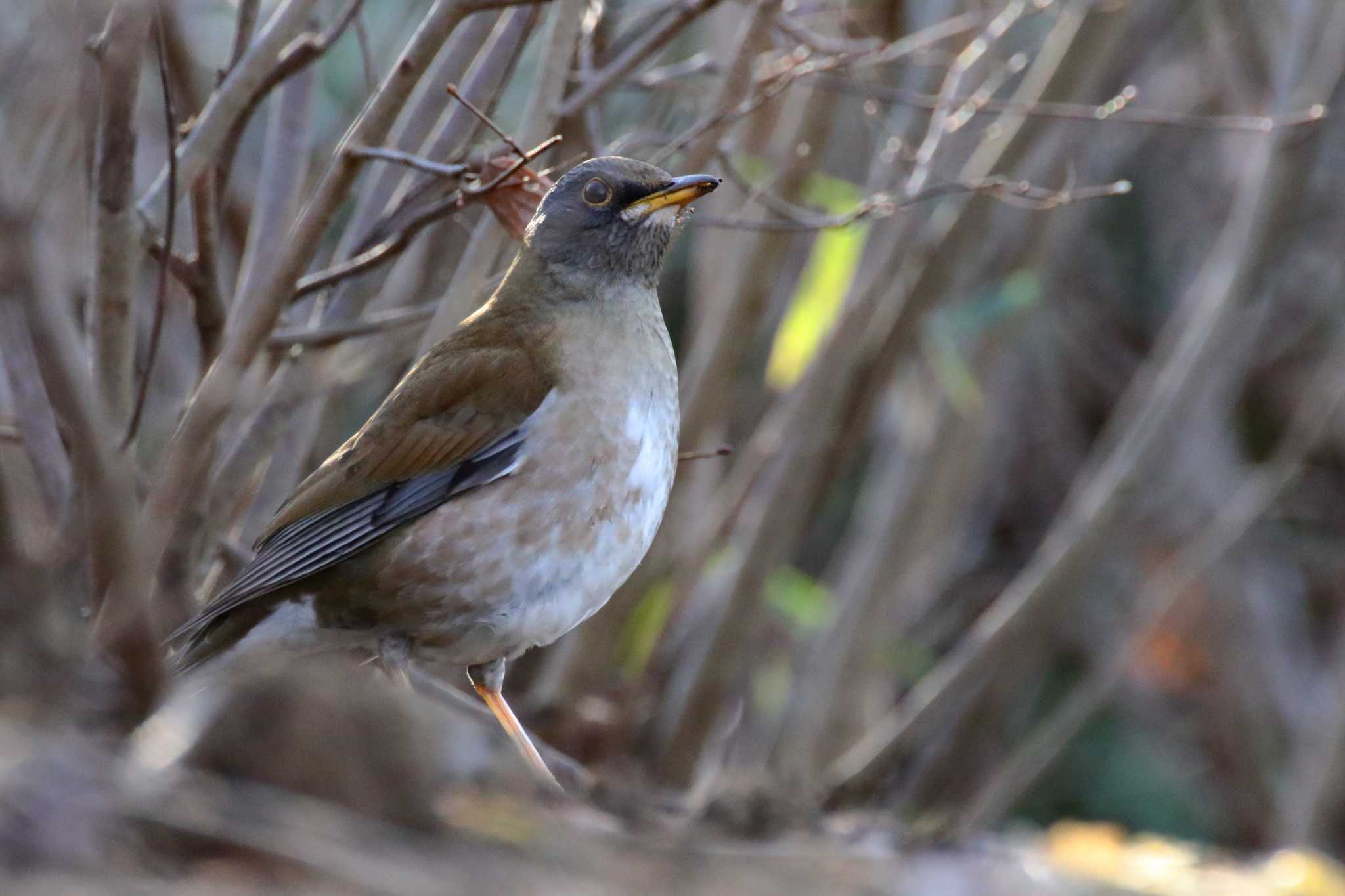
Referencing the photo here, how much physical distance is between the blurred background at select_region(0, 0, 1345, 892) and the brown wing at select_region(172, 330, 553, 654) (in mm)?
169

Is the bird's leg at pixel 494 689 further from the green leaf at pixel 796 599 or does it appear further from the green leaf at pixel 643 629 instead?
the green leaf at pixel 796 599

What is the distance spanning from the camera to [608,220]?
4.63m

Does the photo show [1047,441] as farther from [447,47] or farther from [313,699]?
[313,699]

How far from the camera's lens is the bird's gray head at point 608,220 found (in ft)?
15.0

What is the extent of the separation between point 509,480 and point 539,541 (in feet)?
0.60

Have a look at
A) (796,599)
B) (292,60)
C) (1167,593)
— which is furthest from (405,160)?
(1167,593)

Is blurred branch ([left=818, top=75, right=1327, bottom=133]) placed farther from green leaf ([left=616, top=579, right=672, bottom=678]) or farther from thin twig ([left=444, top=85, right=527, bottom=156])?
green leaf ([left=616, top=579, right=672, bottom=678])

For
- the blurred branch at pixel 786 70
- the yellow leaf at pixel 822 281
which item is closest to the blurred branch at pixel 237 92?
the blurred branch at pixel 786 70

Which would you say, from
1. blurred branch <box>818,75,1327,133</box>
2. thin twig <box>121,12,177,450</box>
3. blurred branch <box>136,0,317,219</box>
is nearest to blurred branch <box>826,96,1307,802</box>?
blurred branch <box>818,75,1327,133</box>

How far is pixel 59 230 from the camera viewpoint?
514 centimetres

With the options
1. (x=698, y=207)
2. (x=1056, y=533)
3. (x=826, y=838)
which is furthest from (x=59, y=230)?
(x=1056, y=533)

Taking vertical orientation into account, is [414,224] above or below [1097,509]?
above

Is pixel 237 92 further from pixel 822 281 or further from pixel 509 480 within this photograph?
pixel 822 281

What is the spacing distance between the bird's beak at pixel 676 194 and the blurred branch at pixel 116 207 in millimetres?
1457
